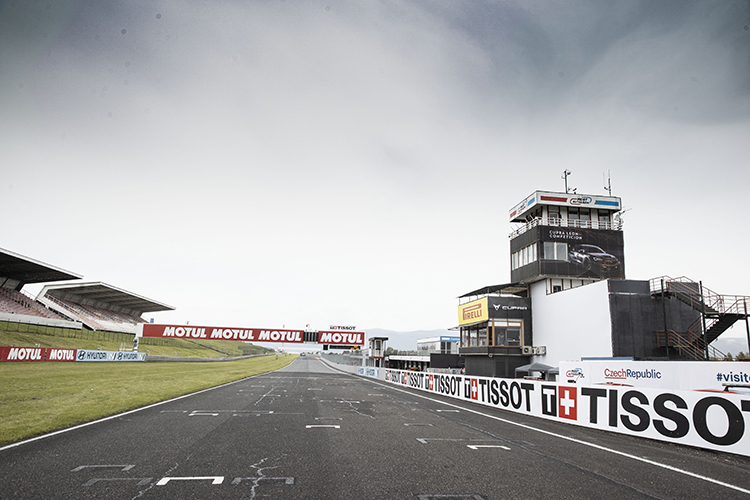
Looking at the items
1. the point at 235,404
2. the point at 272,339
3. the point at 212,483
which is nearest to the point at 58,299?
the point at 272,339

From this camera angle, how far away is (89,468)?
750 centimetres

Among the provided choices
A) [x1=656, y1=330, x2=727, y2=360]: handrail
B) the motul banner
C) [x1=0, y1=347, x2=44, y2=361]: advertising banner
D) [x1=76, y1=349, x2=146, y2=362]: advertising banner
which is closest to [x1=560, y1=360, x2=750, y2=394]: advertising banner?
[x1=656, y1=330, x2=727, y2=360]: handrail

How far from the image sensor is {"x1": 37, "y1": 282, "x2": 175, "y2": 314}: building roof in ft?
237

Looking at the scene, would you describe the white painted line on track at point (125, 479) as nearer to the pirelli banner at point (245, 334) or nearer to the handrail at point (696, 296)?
the handrail at point (696, 296)

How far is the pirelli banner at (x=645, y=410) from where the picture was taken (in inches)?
414

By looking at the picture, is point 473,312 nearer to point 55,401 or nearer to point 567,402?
point 567,402

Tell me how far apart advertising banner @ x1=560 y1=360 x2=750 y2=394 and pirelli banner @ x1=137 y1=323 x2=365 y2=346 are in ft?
140

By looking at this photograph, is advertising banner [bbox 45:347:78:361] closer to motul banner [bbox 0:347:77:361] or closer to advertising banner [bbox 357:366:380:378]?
motul banner [bbox 0:347:77:361]

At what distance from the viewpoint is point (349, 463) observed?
27.2 feet

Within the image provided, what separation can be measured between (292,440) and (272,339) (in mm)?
61571

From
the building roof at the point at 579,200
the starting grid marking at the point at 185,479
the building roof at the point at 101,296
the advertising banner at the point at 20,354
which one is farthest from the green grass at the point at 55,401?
the building roof at the point at 101,296

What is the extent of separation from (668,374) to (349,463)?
18.2m

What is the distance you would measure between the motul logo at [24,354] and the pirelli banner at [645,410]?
39414mm

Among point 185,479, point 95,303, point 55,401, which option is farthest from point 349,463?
point 95,303
